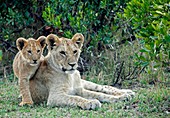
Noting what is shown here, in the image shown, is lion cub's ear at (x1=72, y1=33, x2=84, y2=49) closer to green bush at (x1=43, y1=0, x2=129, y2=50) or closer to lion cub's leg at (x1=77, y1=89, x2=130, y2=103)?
lion cub's leg at (x1=77, y1=89, x2=130, y2=103)

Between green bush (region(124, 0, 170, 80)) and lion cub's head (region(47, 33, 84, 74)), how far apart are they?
894 mm

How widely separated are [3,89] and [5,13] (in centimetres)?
200

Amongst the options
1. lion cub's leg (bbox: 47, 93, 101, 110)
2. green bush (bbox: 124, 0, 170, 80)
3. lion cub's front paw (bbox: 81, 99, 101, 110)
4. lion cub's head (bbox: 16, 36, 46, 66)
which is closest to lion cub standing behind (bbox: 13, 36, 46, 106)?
lion cub's head (bbox: 16, 36, 46, 66)

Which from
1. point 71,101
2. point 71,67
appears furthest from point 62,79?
point 71,101

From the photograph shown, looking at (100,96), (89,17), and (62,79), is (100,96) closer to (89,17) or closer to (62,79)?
(62,79)

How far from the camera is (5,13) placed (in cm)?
980

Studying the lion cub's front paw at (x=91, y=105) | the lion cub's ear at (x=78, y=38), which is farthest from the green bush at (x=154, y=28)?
the lion cub's front paw at (x=91, y=105)

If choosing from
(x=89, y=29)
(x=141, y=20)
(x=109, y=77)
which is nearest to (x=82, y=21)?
(x=89, y=29)

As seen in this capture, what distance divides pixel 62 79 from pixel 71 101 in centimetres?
46

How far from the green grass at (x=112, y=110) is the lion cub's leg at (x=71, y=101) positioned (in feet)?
0.25

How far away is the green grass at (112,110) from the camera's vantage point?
6.12 meters

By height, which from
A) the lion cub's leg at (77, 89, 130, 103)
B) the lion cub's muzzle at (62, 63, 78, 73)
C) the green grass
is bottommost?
the green grass

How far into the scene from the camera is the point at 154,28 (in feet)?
18.1

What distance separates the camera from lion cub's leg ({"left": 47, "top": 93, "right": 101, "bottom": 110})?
6492 mm
